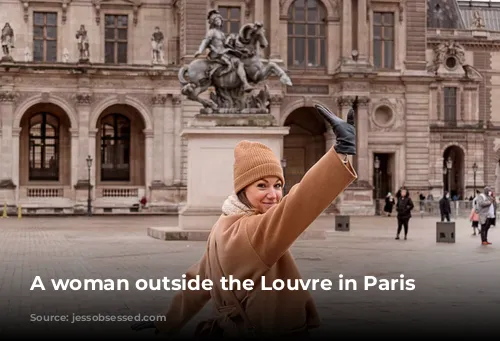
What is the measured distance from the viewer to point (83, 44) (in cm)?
5547

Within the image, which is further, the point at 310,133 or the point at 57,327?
the point at 310,133

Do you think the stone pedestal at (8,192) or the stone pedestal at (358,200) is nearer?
the stone pedestal at (8,192)

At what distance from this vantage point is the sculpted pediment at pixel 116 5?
191 feet

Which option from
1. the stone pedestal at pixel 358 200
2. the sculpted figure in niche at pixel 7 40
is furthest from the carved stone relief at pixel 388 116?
the sculpted figure in niche at pixel 7 40

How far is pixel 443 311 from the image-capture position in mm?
12875

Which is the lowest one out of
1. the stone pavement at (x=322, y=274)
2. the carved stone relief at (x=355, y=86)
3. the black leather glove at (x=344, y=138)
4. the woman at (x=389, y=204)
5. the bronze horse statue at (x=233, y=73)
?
the stone pavement at (x=322, y=274)

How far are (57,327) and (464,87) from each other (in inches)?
3059

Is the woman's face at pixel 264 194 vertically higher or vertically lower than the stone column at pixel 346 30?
lower

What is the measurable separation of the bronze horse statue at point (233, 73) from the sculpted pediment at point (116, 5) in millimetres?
30904

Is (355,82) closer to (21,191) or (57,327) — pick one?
(21,191)

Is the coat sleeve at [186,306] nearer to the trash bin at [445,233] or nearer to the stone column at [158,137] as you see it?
the trash bin at [445,233]

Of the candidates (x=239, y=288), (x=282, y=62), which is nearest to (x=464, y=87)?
(x=282, y=62)

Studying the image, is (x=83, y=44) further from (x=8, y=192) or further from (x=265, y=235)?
(x=265, y=235)

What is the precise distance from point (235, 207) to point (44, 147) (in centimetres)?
5442
